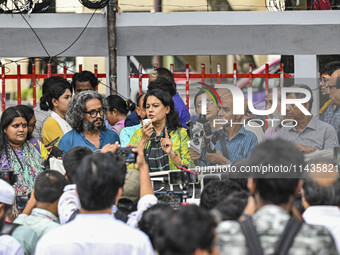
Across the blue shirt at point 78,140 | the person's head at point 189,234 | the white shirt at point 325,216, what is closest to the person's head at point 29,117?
the blue shirt at point 78,140

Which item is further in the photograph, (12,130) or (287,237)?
(12,130)

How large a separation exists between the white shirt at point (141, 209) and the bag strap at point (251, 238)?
4.16ft

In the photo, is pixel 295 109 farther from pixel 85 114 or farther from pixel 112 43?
pixel 112 43

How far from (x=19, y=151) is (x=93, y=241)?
9.34ft

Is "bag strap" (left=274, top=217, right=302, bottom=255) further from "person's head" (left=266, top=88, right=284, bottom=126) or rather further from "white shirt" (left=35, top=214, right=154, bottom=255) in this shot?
"person's head" (left=266, top=88, right=284, bottom=126)

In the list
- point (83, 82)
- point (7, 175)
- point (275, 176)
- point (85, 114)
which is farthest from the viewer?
point (83, 82)

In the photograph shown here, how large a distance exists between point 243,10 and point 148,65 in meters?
10.6

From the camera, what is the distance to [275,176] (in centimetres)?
346

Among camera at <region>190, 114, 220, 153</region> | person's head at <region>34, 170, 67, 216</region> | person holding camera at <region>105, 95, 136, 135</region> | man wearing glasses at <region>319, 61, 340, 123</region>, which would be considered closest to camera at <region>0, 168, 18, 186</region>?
person's head at <region>34, 170, 67, 216</region>

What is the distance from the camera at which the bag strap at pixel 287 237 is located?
328 cm

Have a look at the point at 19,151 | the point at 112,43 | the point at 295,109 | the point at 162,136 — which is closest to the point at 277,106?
the point at 295,109

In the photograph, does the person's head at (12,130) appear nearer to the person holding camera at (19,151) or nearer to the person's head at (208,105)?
the person holding camera at (19,151)

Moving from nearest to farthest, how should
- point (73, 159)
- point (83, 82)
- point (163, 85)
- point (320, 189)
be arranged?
1. point (320, 189)
2. point (73, 159)
3. point (163, 85)
4. point (83, 82)

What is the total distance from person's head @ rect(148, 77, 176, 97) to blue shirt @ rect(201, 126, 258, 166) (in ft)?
5.44
